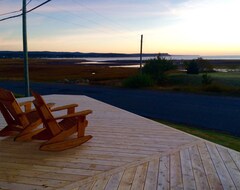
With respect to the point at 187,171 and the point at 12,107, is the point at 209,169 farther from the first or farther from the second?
the point at 12,107

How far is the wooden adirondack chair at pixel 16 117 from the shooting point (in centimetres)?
473

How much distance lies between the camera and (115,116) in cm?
725

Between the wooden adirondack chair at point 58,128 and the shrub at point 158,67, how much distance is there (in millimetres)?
18748

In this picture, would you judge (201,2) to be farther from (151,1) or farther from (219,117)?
(219,117)

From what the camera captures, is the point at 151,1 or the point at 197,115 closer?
the point at 197,115

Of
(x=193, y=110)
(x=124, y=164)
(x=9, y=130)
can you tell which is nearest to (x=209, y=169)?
(x=124, y=164)

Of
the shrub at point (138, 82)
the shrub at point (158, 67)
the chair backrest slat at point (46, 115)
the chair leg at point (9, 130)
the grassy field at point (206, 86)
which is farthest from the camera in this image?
the shrub at point (158, 67)

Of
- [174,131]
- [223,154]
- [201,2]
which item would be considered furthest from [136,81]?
[223,154]

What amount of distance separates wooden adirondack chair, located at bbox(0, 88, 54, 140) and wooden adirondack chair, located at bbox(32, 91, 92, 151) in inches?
10.9

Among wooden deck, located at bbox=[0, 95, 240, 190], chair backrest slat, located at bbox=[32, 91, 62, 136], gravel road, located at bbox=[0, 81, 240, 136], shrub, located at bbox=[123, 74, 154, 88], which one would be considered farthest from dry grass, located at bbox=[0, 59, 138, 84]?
chair backrest slat, located at bbox=[32, 91, 62, 136]

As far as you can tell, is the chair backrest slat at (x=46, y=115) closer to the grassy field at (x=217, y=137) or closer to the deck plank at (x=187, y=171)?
the deck plank at (x=187, y=171)

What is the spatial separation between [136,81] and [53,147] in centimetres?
1603

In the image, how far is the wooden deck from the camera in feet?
11.1

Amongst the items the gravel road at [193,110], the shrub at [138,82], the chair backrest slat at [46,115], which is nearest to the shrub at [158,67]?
the shrub at [138,82]
